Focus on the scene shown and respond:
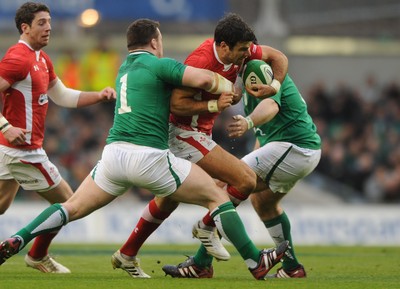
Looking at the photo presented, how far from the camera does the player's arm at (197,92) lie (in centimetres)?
882

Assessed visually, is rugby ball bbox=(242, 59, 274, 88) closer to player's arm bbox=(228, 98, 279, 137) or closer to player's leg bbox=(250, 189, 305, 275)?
player's arm bbox=(228, 98, 279, 137)

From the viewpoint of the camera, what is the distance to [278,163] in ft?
34.4

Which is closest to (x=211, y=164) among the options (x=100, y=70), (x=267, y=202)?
(x=267, y=202)

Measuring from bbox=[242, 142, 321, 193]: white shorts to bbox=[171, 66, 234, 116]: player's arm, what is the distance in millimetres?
1498

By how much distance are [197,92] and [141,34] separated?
0.70m

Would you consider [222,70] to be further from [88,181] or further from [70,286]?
[70,286]

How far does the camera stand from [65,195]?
34.7ft

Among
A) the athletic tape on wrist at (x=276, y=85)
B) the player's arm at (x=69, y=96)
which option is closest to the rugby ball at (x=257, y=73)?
the athletic tape on wrist at (x=276, y=85)

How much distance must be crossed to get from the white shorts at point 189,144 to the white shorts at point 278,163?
1025mm

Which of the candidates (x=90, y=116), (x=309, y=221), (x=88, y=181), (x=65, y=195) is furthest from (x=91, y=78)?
(x=88, y=181)

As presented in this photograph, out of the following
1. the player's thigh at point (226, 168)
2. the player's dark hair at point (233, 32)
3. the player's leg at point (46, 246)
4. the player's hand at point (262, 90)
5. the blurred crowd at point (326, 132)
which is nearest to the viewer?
the player's dark hair at point (233, 32)

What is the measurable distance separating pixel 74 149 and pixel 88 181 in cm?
1282

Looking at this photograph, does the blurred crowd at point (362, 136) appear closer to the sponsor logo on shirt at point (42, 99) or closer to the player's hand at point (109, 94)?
the player's hand at point (109, 94)

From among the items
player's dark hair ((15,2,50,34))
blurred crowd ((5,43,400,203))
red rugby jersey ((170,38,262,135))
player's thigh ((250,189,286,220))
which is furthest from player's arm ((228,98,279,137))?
Result: blurred crowd ((5,43,400,203))
